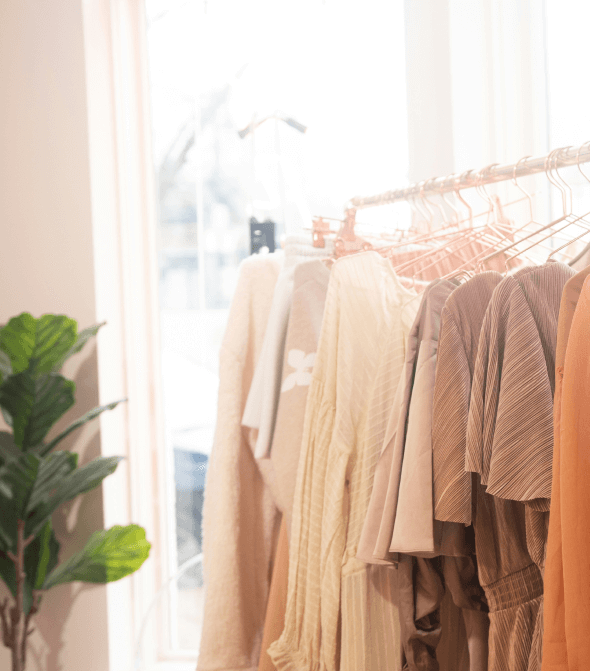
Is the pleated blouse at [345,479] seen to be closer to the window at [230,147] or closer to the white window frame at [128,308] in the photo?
the window at [230,147]

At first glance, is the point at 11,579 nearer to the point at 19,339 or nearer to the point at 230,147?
the point at 19,339

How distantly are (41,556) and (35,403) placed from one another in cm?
40

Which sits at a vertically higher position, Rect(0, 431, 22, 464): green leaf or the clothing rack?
the clothing rack

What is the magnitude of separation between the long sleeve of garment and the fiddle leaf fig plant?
42 centimetres

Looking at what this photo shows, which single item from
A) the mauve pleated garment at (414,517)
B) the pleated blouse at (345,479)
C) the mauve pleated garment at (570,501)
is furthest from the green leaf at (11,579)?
the mauve pleated garment at (570,501)

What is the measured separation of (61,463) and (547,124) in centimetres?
148

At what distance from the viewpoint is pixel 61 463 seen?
59.4 inches

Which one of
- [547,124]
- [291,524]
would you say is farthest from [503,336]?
[547,124]

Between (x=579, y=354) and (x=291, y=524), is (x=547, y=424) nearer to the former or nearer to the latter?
(x=579, y=354)

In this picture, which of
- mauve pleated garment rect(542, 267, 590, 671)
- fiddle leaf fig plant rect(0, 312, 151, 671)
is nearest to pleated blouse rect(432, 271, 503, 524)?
mauve pleated garment rect(542, 267, 590, 671)

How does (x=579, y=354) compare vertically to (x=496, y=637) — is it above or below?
above

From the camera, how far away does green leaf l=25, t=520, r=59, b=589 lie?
1.56m

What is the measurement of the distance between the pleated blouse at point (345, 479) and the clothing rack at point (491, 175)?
0.69 ft

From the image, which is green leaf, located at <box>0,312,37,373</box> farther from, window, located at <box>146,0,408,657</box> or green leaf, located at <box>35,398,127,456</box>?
window, located at <box>146,0,408,657</box>
